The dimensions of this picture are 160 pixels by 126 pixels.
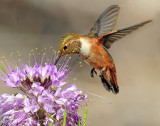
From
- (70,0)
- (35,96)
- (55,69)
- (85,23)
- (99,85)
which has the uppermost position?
(70,0)

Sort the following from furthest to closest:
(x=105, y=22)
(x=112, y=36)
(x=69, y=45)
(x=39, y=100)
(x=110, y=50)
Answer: (x=110, y=50) < (x=105, y=22) < (x=112, y=36) < (x=69, y=45) < (x=39, y=100)

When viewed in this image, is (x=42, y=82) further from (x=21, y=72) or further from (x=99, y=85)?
(x=99, y=85)

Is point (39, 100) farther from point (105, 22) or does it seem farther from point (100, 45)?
point (105, 22)

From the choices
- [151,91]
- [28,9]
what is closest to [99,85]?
[151,91]

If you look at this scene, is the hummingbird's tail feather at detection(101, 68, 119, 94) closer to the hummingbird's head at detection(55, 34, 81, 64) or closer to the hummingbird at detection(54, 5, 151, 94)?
the hummingbird at detection(54, 5, 151, 94)

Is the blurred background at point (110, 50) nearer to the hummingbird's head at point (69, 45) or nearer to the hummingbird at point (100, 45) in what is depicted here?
the hummingbird at point (100, 45)

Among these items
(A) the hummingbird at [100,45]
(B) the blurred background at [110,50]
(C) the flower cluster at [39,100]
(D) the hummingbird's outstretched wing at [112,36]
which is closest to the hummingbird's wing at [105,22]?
(A) the hummingbird at [100,45]

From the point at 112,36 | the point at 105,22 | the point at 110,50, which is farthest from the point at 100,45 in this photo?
the point at 110,50
